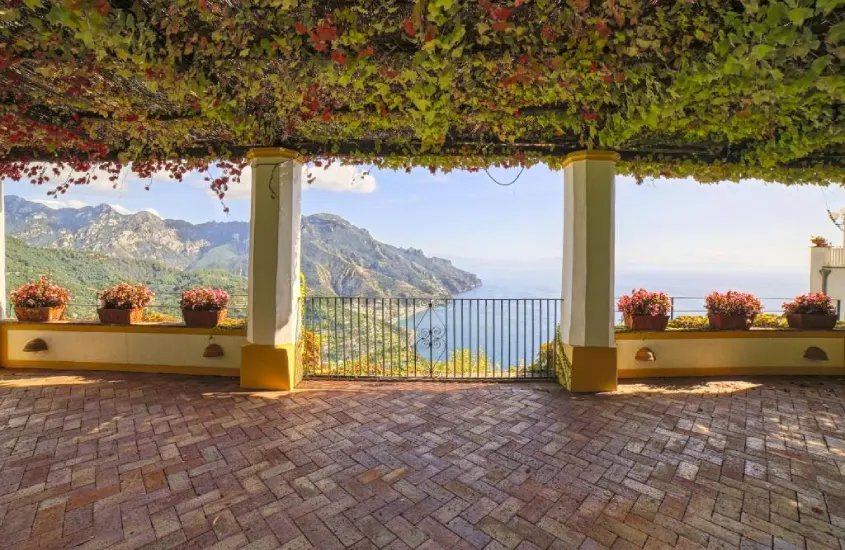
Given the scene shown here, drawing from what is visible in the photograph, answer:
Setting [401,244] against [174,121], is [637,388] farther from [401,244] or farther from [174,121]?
[401,244]

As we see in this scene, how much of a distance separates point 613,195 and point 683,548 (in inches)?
144

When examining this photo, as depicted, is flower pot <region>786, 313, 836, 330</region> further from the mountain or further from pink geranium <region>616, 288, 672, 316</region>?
the mountain

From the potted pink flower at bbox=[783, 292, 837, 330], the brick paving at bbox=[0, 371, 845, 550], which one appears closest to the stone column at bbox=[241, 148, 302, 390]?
the brick paving at bbox=[0, 371, 845, 550]

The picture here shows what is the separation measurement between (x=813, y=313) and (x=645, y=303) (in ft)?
8.42

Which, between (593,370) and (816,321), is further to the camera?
(816,321)

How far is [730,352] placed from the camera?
5234 millimetres

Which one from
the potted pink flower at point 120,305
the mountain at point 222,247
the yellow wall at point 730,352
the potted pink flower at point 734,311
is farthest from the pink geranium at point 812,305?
the potted pink flower at point 120,305

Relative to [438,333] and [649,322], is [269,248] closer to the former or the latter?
Result: [438,333]

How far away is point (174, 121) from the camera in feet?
13.5

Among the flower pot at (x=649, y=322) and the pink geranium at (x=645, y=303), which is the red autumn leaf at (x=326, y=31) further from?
the flower pot at (x=649, y=322)

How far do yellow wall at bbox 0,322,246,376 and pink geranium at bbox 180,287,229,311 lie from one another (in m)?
0.31

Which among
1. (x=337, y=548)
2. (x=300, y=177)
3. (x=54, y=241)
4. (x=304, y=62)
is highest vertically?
(x=304, y=62)

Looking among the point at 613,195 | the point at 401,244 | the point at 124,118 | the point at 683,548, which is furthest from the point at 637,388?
the point at 401,244

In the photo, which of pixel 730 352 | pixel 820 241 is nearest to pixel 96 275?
pixel 730 352
